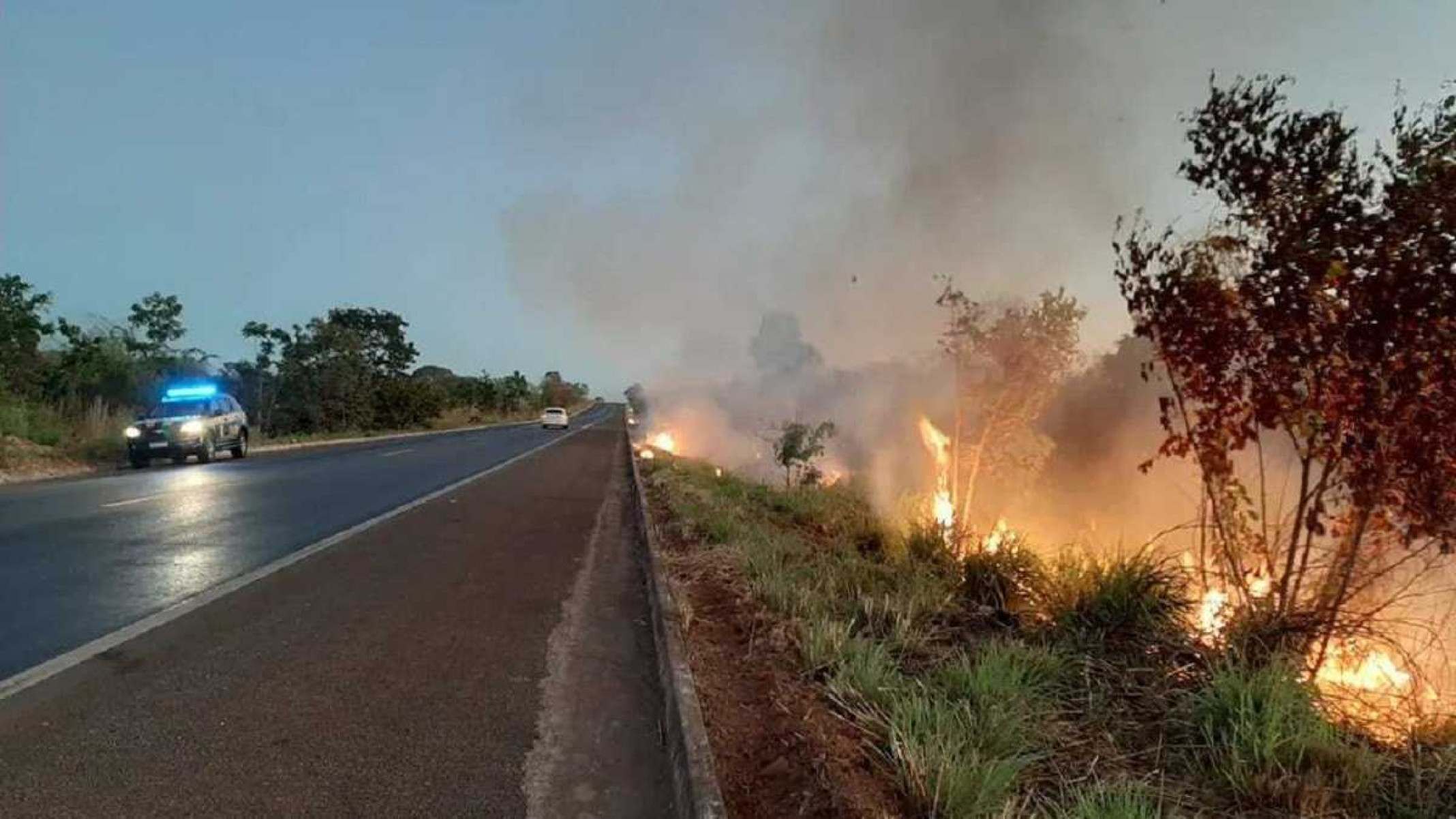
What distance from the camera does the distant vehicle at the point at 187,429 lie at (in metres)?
20.9

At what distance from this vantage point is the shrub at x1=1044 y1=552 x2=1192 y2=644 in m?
5.59

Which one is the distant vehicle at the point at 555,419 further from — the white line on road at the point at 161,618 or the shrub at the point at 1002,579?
the shrub at the point at 1002,579

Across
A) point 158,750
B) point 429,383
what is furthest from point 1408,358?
point 429,383

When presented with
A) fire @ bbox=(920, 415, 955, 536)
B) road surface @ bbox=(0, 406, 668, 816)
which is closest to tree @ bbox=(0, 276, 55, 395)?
road surface @ bbox=(0, 406, 668, 816)

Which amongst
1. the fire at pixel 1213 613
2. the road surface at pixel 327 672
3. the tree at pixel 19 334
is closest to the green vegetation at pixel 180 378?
the tree at pixel 19 334

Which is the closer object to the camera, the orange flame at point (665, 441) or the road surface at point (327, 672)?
the road surface at point (327, 672)

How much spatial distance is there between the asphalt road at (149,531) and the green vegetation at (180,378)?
2779 mm

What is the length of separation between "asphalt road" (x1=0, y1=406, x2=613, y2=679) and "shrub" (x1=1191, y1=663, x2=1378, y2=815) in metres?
6.31

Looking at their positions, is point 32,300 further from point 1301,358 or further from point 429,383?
point 429,383

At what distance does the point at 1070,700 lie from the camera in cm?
468

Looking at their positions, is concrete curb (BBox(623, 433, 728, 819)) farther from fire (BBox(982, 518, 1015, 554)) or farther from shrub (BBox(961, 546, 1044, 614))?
fire (BBox(982, 518, 1015, 554))

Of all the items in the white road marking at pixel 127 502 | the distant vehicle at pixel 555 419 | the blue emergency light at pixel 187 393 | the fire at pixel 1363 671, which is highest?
the distant vehicle at pixel 555 419

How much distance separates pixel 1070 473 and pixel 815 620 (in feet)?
129

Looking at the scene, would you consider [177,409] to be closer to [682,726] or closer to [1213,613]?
[682,726]
